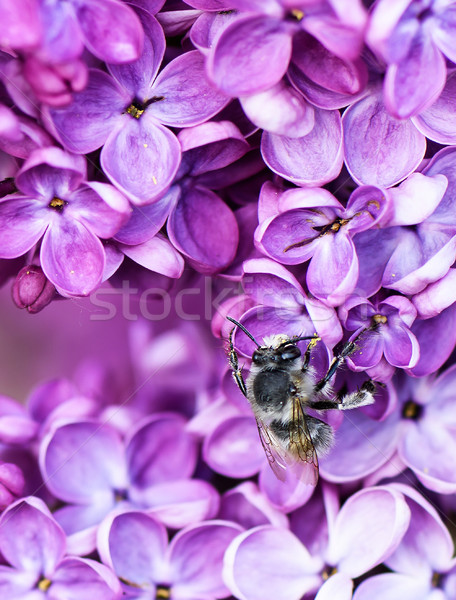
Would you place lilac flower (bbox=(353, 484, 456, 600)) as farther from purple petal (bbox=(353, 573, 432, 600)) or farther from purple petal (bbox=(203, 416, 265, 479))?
purple petal (bbox=(203, 416, 265, 479))

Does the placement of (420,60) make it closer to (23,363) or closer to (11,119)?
(11,119)

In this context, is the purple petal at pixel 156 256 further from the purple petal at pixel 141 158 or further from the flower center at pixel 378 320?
the flower center at pixel 378 320

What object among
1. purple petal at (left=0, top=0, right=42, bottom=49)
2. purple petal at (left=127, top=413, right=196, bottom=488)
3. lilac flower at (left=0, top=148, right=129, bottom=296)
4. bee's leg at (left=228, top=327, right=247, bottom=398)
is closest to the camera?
purple petal at (left=0, top=0, right=42, bottom=49)

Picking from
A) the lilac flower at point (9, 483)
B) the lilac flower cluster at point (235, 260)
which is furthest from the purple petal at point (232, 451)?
the lilac flower at point (9, 483)

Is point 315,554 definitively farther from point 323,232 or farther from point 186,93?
point 186,93

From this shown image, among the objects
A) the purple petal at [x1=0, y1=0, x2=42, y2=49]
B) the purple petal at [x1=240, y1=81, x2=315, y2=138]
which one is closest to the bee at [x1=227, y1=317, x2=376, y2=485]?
the purple petal at [x1=240, y1=81, x2=315, y2=138]

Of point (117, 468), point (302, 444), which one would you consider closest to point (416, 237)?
point (302, 444)

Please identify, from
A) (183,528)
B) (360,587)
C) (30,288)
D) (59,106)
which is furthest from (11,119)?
(360,587)
